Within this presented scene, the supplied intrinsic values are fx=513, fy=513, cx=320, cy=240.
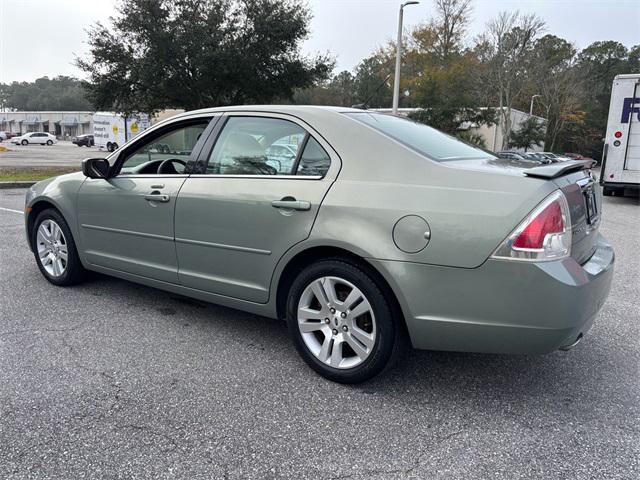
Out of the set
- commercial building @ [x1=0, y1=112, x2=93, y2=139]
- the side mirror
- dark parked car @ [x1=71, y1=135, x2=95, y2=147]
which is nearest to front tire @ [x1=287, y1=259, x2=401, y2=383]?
the side mirror

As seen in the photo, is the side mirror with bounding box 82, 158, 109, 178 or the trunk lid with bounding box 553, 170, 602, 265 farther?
the side mirror with bounding box 82, 158, 109, 178

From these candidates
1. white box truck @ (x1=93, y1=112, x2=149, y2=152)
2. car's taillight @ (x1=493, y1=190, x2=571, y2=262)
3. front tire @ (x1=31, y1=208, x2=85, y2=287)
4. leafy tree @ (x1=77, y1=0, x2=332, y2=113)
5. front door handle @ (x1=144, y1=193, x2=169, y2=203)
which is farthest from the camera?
white box truck @ (x1=93, y1=112, x2=149, y2=152)

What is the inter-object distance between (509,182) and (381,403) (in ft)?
4.35

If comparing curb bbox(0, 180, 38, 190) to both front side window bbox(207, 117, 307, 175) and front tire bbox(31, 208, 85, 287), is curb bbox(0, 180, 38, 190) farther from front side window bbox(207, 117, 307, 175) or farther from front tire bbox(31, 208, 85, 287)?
front side window bbox(207, 117, 307, 175)

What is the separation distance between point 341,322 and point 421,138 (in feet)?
4.15

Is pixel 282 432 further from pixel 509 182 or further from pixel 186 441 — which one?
pixel 509 182

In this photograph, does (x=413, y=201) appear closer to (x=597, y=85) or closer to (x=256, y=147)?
(x=256, y=147)

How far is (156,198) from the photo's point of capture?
12.1 ft

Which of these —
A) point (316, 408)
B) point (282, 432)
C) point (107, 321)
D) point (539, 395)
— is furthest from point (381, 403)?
point (107, 321)

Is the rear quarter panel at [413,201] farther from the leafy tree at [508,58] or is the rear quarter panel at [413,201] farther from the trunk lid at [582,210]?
the leafy tree at [508,58]

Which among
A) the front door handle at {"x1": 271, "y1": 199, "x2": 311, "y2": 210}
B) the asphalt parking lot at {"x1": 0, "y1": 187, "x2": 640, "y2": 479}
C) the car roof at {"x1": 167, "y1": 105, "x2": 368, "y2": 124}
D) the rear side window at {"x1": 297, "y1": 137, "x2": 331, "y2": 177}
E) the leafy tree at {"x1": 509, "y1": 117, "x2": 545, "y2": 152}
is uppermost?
the leafy tree at {"x1": 509, "y1": 117, "x2": 545, "y2": 152}

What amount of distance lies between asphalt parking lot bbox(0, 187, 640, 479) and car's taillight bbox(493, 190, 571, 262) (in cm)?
87

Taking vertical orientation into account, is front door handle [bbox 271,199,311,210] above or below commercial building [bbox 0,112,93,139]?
below

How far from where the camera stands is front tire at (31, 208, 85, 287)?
452cm
